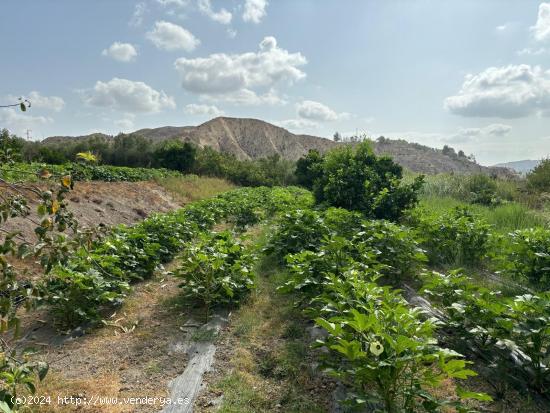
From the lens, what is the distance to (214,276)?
5168 millimetres

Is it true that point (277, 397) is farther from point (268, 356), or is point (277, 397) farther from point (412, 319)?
point (412, 319)

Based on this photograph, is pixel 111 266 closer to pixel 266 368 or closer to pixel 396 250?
pixel 266 368

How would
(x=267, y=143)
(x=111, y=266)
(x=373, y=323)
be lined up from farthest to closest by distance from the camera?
(x=267, y=143)
(x=111, y=266)
(x=373, y=323)

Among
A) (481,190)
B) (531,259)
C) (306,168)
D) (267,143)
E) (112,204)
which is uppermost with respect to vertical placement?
(267,143)

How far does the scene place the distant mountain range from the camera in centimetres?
7881

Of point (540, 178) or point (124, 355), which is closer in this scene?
point (124, 355)

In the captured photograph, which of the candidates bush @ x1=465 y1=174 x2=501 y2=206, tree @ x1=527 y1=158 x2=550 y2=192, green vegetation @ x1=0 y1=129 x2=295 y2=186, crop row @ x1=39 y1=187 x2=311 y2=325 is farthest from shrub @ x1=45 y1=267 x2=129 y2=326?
green vegetation @ x1=0 y1=129 x2=295 y2=186

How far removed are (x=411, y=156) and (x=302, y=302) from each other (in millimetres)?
87427

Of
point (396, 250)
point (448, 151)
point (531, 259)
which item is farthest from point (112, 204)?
point (448, 151)

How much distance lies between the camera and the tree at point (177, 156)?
32625mm

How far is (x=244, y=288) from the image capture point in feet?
17.6

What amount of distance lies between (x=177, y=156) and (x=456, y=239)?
29.1m

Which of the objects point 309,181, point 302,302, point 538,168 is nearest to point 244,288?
point 302,302

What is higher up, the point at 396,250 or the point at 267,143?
the point at 267,143
